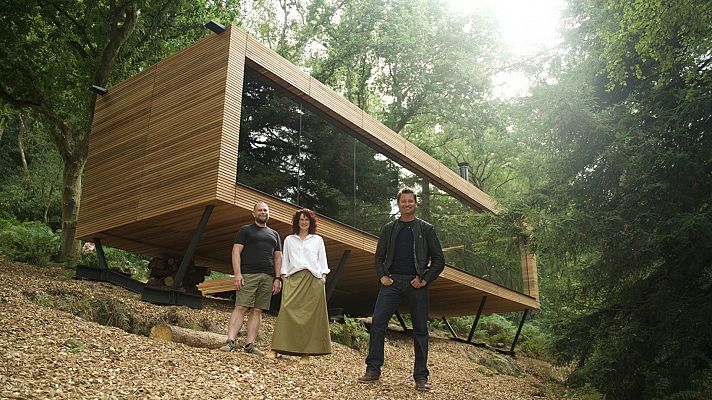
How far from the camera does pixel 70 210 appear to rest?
12289mm

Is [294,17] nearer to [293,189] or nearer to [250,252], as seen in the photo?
[293,189]

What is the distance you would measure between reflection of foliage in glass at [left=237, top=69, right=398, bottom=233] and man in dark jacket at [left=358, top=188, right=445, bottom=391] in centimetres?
354

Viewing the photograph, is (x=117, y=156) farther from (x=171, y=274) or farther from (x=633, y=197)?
(x=633, y=197)

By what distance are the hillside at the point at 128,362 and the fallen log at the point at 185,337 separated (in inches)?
10.2

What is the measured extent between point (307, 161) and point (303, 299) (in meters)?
3.97

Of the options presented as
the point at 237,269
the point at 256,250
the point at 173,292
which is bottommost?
the point at 173,292

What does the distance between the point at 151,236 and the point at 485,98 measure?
13.9 metres

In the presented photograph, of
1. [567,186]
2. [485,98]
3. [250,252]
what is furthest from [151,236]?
[485,98]

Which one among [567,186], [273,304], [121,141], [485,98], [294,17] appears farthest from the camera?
[294,17]

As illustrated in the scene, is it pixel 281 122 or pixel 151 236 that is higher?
pixel 281 122

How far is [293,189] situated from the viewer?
8859 mm

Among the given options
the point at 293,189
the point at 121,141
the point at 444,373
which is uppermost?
the point at 121,141

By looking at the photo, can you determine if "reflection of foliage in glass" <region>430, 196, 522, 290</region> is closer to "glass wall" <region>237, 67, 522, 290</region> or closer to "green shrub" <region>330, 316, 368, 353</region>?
"glass wall" <region>237, 67, 522, 290</region>

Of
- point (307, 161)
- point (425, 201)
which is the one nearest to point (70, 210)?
point (307, 161)
